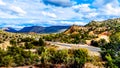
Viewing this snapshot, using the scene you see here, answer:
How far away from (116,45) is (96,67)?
25.2 m

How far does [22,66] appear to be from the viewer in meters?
43.2

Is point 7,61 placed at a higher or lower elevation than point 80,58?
lower

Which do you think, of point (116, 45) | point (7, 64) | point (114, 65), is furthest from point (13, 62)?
point (116, 45)

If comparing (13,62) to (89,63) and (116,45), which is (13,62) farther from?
(116,45)

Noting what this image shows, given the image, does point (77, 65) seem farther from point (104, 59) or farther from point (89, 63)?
point (104, 59)

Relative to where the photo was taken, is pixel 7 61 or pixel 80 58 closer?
pixel 7 61

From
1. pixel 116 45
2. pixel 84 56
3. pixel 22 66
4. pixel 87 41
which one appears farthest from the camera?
pixel 87 41

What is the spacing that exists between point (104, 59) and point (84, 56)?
15.0 feet

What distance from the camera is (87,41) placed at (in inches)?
3907

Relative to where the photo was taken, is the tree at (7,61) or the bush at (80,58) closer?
the bush at (80,58)

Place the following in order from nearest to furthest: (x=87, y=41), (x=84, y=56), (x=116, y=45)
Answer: (x=84, y=56), (x=116, y=45), (x=87, y=41)

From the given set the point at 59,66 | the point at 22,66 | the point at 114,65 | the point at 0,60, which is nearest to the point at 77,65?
the point at 59,66

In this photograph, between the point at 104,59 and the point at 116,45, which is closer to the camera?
the point at 104,59

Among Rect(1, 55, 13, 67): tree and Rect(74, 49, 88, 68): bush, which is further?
Rect(1, 55, 13, 67): tree
